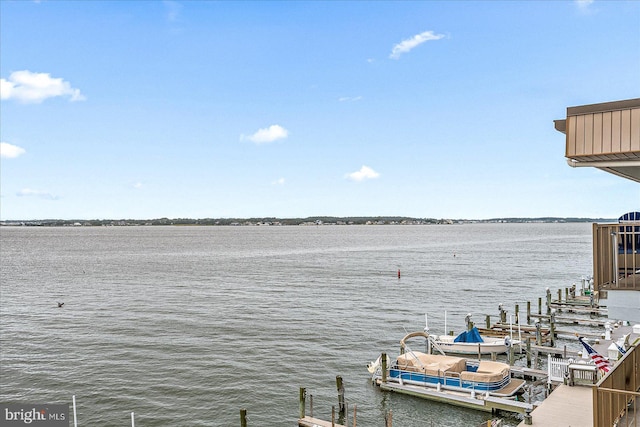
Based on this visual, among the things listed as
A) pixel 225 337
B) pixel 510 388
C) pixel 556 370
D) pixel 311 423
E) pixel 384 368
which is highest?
pixel 556 370

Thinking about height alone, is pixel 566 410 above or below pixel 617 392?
below

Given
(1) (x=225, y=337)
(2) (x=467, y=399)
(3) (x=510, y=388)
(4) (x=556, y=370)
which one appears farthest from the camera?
(1) (x=225, y=337)

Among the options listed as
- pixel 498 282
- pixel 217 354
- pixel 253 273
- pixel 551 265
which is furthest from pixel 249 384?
pixel 551 265

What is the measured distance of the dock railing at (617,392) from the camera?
26.5ft

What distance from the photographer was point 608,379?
8633 millimetres

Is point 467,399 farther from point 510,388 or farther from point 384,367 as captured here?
point 384,367

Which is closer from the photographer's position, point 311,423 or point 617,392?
point 617,392

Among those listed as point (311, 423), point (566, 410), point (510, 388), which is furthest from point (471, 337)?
point (311, 423)

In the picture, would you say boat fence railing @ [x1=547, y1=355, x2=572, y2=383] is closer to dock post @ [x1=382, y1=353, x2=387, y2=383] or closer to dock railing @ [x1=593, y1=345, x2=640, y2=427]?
dock post @ [x1=382, y1=353, x2=387, y2=383]

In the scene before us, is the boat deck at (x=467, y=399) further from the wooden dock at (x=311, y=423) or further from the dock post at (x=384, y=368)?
the wooden dock at (x=311, y=423)

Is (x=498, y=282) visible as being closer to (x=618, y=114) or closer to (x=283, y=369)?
(x=283, y=369)

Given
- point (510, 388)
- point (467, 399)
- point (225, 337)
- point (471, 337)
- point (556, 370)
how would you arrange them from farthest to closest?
point (225, 337)
point (471, 337)
point (510, 388)
point (467, 399)
point (556, 370)

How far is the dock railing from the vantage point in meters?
8.06

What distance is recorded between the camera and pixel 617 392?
7816mm
